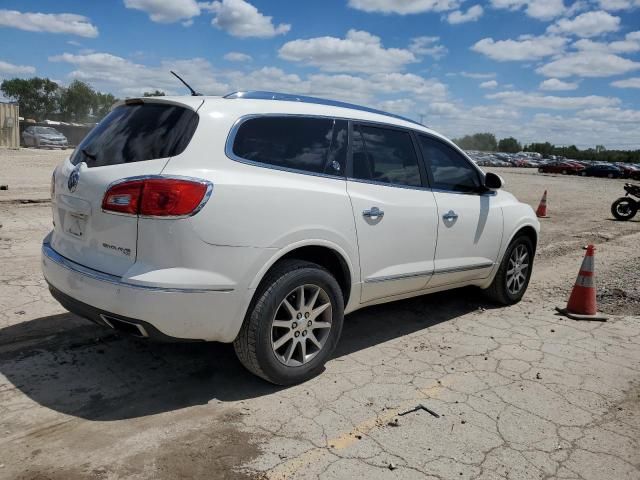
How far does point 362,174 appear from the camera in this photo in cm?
403

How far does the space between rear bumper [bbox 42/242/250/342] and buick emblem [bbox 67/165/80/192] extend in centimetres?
48

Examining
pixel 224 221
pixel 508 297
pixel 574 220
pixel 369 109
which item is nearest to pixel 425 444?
pixel 224 221

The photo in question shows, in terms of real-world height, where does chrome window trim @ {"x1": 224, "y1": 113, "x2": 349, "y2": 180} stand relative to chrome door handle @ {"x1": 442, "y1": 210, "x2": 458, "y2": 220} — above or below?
above

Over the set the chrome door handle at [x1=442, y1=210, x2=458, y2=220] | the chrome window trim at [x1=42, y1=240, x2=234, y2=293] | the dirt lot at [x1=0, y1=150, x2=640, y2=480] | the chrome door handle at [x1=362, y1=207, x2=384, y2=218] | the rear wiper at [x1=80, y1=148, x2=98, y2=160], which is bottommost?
the dirt lot at [x1=0, y1=150, x2=640, y2=480]

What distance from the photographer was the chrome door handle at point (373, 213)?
3911 mm

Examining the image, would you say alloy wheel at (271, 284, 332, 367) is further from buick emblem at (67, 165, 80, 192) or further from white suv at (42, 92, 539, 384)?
buick emblem at (67, 165, 80, 192)

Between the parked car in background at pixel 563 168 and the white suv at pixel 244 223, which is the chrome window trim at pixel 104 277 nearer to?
the white suv at pixel 244 223

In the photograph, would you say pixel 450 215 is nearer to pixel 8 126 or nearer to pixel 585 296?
pixel 585 296

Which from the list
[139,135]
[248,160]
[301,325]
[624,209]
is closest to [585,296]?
[301,325]

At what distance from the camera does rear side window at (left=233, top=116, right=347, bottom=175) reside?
343 cm

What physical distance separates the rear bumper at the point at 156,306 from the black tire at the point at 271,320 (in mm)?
110

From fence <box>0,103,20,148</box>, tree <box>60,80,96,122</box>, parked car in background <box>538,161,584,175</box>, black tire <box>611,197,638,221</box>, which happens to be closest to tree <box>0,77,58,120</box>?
tree <box>60,80,96,122</box>

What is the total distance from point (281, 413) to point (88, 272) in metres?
1.42

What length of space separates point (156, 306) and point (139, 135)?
1.10 metres
